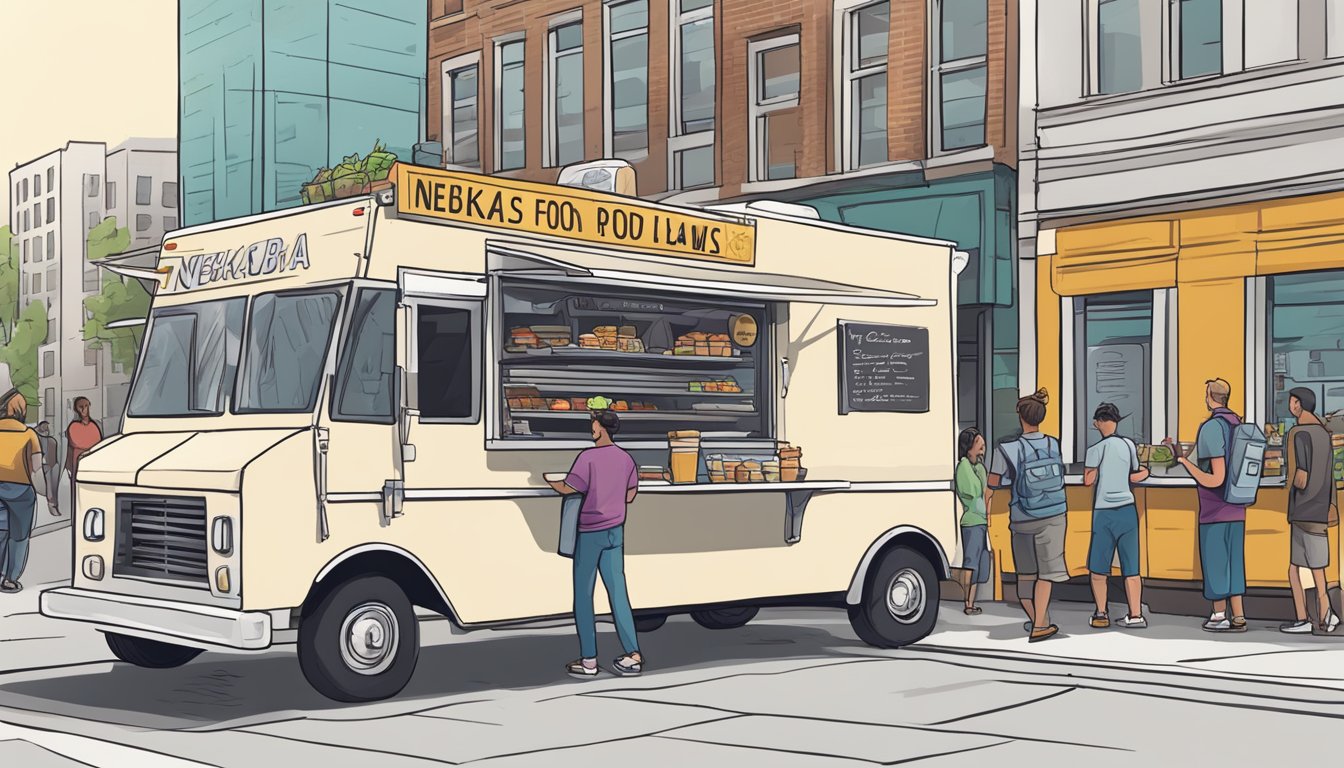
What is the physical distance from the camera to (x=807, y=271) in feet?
41.5

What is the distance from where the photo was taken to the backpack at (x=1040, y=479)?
12.7 m

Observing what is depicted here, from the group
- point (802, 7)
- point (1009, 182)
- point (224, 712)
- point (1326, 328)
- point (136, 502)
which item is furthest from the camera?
point (802, 7)

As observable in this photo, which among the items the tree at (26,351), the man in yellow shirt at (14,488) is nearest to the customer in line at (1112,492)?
the man in yellow shirt at (14,488)

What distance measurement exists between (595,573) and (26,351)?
3159 inches

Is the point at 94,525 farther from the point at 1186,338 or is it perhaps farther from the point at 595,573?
the point at 1186,338

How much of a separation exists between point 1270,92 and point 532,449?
8.10 meters

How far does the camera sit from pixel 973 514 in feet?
50.2

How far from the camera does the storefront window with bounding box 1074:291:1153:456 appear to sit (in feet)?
53.3

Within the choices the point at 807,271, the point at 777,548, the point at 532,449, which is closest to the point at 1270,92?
the point at 807,271

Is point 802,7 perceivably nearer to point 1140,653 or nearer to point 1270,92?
point 1270,92

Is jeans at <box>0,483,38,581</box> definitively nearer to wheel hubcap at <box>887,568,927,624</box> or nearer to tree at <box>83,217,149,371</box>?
wheel hubcap at <box>887,568,927,624</box>

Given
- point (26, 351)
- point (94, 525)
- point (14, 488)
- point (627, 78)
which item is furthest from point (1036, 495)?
point (26, 351)

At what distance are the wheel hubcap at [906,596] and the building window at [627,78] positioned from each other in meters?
10.5

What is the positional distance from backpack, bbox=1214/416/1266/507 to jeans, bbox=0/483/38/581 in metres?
11.1
